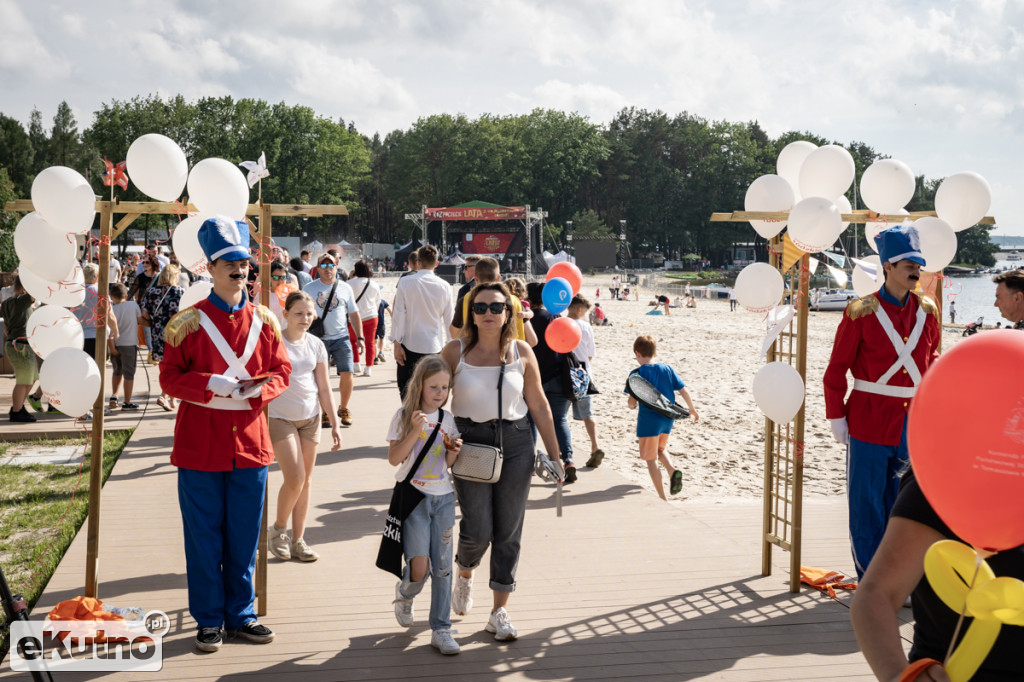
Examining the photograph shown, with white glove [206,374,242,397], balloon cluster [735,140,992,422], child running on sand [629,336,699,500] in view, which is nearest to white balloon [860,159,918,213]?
balloon cluster [735,140,992,422]

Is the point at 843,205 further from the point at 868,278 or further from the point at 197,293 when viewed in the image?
the point at 197,293

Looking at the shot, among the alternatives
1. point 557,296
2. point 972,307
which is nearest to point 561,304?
point 557,296

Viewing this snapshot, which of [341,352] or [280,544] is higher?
[341,352]

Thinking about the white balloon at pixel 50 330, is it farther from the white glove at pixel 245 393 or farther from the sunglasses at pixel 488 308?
the sunglasses at pixel 488 308

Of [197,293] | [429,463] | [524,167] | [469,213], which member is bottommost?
[429,463]

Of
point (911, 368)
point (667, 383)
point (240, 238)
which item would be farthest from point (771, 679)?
point (667, 383)

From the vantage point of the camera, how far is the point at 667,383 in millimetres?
7148

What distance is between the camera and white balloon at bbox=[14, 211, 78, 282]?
3900 mm

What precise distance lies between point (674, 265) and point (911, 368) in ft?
273

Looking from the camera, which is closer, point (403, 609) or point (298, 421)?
point (403, 609)

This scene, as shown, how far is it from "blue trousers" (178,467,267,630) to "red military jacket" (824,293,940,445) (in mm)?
2914

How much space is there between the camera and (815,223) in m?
4.42

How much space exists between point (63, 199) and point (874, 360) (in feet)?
13.2

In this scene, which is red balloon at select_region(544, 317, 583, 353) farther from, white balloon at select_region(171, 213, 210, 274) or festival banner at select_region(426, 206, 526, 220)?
festival banner at select_region(426, 206, 526, 220)
